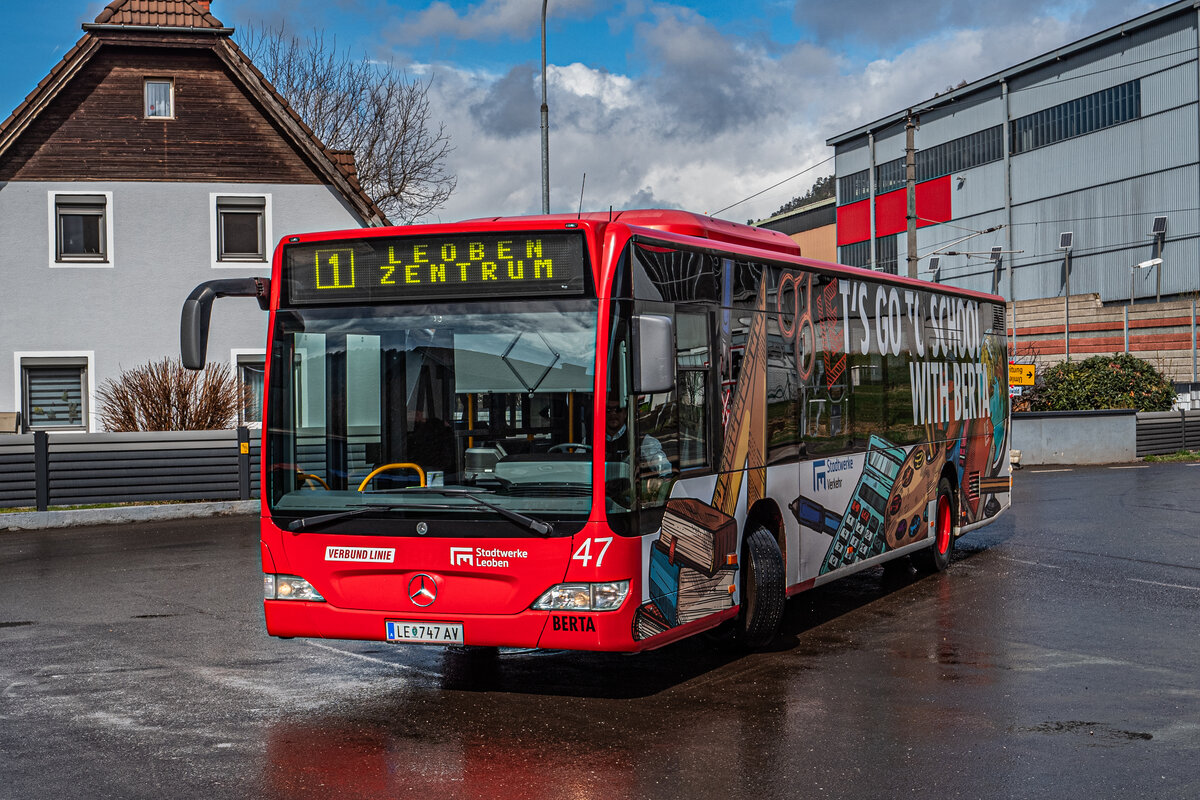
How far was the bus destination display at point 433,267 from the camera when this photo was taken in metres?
7.45

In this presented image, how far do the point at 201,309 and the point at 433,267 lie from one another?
142cm

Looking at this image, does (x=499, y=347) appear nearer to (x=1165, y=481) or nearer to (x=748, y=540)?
(x=748, y=540)

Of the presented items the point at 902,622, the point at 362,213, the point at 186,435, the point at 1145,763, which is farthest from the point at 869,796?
the point at 362,213

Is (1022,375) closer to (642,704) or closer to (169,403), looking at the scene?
(169,403)

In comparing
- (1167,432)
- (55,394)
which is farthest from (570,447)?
(1167,432)

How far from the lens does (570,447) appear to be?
23.8ft

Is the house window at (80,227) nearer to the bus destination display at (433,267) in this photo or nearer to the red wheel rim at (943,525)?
the red wheel rim at (943,525)

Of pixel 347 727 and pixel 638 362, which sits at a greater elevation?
pixel 638 362

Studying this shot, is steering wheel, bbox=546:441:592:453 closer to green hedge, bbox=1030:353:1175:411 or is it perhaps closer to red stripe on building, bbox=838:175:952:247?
green hedge, bbox=1030:353:1175:411

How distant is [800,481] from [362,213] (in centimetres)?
1979

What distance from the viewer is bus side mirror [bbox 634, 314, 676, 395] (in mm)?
7156

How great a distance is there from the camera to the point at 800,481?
31.9 feet

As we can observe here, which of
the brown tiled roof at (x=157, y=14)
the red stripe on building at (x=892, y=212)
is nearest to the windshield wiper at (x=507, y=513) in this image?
the brown tiled roof at (x=157, y=14)

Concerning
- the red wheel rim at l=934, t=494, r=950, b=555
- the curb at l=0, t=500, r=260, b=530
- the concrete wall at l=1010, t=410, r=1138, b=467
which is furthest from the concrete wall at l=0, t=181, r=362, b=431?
the red wheel rim at l=934, t=494, r=950, b=555
